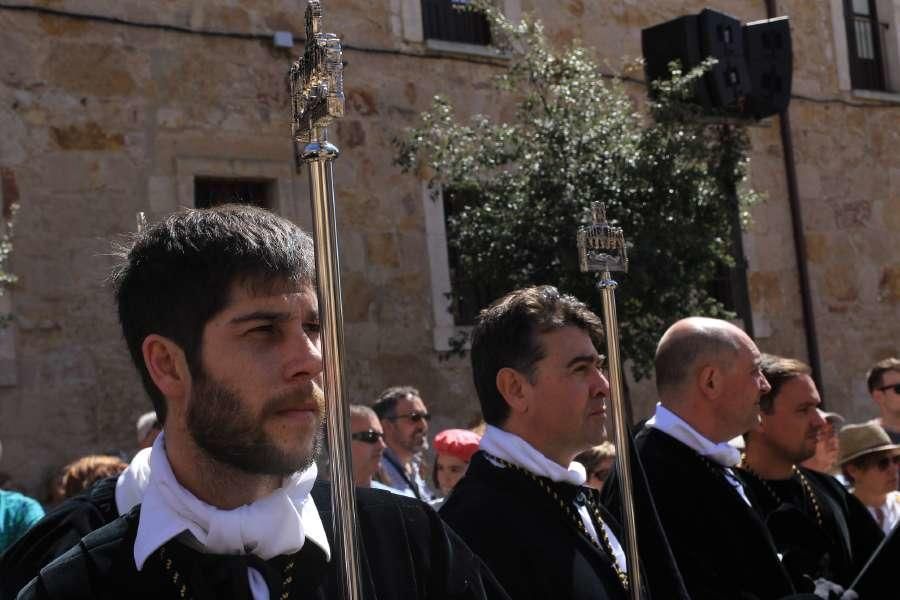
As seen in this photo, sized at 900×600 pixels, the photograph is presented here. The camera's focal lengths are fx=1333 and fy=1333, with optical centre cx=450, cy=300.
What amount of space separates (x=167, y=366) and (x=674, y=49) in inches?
369

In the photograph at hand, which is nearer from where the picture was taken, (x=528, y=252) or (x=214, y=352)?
(x=214, y=352)

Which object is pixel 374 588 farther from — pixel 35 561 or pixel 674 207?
pixel 674 207

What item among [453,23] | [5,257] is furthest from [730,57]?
[5,257]

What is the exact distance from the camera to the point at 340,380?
2.08 meters

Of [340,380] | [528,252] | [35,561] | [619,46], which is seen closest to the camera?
[340,380]

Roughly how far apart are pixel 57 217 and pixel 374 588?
7.35 metres

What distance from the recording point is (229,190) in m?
10.1

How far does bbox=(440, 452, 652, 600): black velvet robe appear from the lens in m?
3.53

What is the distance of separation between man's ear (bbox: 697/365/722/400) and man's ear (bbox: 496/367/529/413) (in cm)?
97

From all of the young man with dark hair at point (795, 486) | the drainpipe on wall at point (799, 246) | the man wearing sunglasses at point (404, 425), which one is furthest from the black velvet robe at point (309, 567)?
the drainpipe on wall at point (799, 246)

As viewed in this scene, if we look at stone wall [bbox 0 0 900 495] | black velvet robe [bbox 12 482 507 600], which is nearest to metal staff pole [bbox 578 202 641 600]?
black velvet robe [bbox 12 482 507 600]

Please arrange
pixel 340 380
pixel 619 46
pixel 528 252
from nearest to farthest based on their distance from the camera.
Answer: pixel 340 380 < pixel 528 252 < pixel 619 46

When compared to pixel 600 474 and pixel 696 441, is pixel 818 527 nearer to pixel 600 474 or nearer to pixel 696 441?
pixel 696 441

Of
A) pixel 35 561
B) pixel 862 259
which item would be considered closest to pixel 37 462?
pixel 35 561
